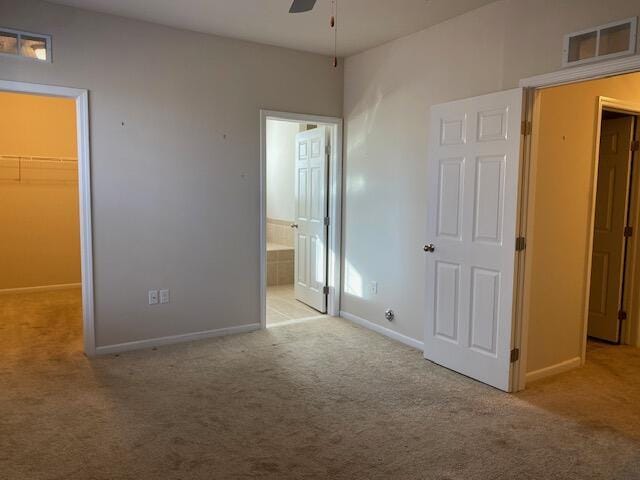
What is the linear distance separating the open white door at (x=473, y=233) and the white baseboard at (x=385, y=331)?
0.34 metres

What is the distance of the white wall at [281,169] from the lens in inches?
291

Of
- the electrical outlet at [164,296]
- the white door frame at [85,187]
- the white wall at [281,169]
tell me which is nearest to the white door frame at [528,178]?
the electrical outlet at [164,296]

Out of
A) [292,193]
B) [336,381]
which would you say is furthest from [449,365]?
[292,193]

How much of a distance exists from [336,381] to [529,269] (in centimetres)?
154

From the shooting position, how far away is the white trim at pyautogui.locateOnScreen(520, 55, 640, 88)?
8.88 feet

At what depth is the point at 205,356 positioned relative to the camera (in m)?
4.04

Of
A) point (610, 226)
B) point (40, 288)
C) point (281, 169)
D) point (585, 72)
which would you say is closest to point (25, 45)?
point (40, 288)

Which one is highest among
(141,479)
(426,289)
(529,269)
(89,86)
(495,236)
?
(89,86)

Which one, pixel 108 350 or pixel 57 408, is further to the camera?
pixel 108 350

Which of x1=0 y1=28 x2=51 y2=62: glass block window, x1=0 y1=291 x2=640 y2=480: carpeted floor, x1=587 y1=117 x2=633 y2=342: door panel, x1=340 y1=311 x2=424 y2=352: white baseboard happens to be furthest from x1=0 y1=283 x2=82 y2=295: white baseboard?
x1=587 y1=117 x2=633 y2=342: door panel

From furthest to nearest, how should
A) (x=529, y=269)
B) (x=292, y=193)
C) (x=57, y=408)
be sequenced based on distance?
1. (x=292, y=193)
2. (x=529, y=269)
3. (x=57, y=408)

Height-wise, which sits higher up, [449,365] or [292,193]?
[292,193]

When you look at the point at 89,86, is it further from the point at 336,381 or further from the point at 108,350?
the point at 336,381

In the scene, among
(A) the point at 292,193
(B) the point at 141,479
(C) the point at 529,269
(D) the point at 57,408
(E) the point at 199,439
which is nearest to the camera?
(B) the point at 141,479
